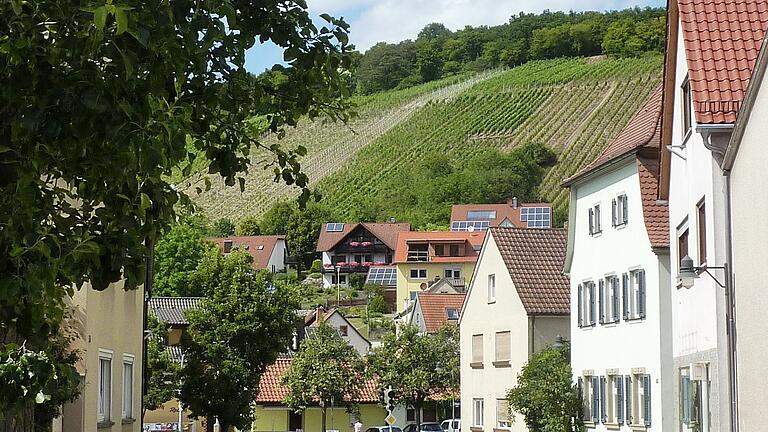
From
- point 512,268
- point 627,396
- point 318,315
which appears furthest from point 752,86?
point 318,315

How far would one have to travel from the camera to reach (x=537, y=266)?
44.7m

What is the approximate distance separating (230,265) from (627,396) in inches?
855

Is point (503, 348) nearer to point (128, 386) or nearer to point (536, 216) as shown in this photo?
point (128, 386)

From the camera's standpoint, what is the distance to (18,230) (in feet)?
19.0

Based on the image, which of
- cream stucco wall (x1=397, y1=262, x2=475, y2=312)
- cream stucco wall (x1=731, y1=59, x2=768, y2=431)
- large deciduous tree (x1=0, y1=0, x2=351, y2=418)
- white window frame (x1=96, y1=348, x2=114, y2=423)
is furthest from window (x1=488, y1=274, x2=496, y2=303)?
cream stucco wall (x1=397, y1=262, x2=475, y2=312)

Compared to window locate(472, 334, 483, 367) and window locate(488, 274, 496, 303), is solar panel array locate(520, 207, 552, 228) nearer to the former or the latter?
window locate(472, 334, 483, 367)

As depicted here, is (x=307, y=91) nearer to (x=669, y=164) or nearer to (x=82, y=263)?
(x=82, y=263)

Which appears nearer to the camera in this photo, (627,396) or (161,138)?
(161,138)

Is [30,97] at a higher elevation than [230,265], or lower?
lower

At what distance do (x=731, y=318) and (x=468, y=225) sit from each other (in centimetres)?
13031

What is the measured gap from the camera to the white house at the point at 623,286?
97.9 feet

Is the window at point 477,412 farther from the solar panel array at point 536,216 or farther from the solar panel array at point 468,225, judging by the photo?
the solar panel array at point 468,225

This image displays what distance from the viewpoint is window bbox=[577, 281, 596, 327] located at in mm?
35000

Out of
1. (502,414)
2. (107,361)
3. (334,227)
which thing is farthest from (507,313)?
(334,227)
